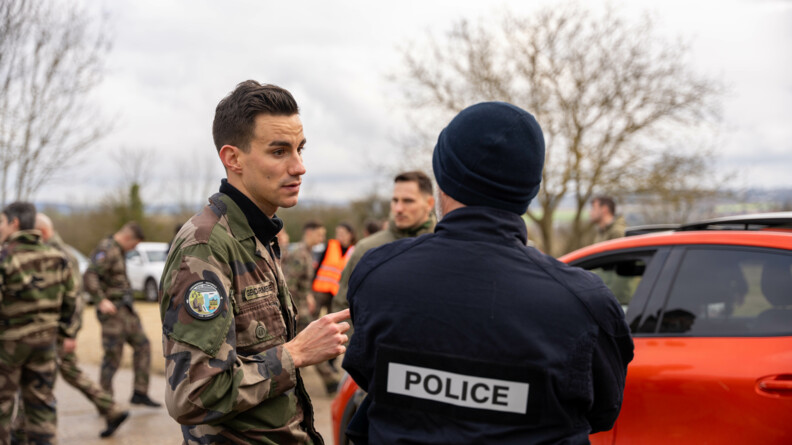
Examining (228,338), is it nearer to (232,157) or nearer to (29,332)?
(232,157)

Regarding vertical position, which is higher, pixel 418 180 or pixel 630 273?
pixel 418 180

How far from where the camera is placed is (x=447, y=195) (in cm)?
157

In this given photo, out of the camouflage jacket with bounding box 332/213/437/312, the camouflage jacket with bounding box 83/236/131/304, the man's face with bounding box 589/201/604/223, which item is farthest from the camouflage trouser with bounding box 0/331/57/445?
the man's face with bounding box 589/201/604/223

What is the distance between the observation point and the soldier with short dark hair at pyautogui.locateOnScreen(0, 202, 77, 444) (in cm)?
461

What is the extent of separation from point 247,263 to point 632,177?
1618 cm

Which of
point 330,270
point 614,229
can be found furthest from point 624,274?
point 330,270

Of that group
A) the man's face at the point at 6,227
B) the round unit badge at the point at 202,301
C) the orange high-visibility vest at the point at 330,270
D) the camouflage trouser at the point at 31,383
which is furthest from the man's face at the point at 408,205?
the orange high-visibility vest at the point at 330,270

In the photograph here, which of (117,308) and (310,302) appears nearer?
(117,308)

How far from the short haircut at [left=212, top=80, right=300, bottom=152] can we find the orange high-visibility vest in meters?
5.93

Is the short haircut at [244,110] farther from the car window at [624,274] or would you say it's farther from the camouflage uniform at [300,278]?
the camouflage uniform at [300,278]

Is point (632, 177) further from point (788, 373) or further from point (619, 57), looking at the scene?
point (788, 373)

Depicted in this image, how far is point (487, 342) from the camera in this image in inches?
54.9

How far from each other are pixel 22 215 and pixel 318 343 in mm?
3993

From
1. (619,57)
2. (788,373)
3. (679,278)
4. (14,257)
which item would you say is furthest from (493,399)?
(619,57)
